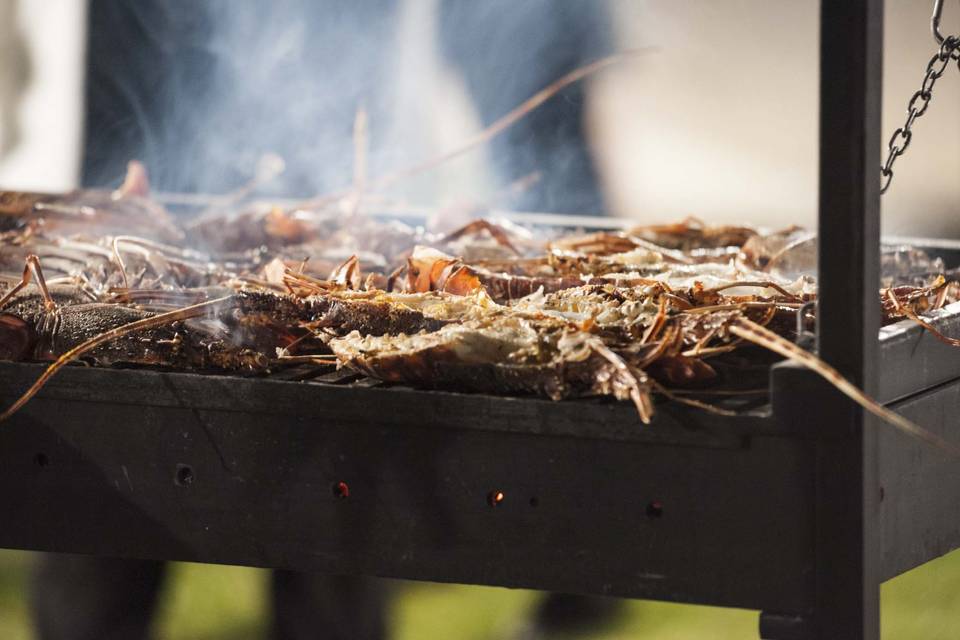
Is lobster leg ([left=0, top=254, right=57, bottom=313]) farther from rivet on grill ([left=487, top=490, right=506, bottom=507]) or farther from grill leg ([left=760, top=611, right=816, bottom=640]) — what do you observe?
grill leg ([left=760, top=611, right=816, bottom=640])

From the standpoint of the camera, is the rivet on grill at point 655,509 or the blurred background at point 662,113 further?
the blurred background at point 662,113

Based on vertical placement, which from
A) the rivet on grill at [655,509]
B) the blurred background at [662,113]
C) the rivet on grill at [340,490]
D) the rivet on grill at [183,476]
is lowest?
the rivet on grill at [655,509]

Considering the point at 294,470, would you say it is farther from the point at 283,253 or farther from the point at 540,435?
the point at 283,253

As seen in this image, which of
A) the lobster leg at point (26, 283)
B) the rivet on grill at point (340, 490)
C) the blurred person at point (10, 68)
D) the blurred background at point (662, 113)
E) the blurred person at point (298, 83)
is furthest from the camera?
the blurred person at point (10, 68)

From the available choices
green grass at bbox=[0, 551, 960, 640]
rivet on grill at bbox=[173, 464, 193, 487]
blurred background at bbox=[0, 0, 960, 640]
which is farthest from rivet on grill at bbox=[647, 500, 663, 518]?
blurred background at bbox=[0, 0, 960, 640]

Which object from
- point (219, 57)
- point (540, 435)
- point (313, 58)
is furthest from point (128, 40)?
point (540, 435)

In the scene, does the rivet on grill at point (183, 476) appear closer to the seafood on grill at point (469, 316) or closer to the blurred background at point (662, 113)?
the seafood on grill at point (469, 316)

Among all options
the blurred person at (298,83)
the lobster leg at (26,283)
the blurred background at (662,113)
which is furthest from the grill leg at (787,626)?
the blurred person at (298,83)
